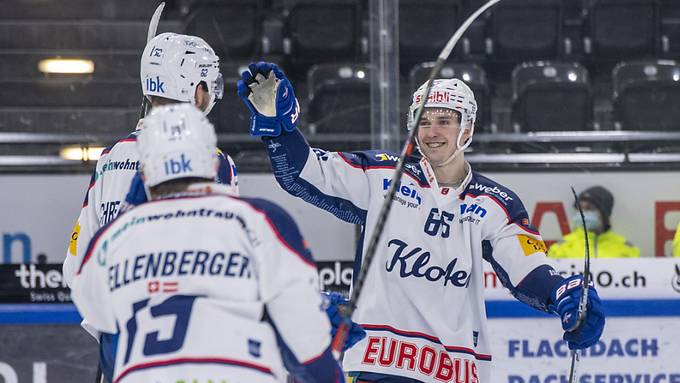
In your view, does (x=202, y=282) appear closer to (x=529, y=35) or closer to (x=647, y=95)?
(x=647, y=95)

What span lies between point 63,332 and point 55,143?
1.06 m

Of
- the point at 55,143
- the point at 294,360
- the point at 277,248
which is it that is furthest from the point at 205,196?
the point at 55,143

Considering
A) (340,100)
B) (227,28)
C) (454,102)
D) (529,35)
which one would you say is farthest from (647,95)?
(454,102)

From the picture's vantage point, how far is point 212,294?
6.62 ft

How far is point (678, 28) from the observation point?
5.55 meters

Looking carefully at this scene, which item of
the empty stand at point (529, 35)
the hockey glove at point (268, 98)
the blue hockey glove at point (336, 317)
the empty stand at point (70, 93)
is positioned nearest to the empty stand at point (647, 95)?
the empty stand at point (529, 35)

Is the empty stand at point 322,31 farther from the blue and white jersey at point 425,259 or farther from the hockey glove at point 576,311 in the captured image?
the hockey glove at point 576,311

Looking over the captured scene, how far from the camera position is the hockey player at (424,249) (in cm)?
303

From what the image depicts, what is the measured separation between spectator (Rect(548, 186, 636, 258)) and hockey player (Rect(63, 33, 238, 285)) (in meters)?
2.41

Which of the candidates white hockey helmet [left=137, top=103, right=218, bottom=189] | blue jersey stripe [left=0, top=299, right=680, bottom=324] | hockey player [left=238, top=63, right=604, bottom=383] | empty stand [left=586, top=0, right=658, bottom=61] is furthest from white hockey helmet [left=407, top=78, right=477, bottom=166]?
empty stand [left=586, top=0, right=658, bottom=61]

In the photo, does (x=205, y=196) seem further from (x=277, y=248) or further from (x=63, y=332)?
(x=63, y=332)

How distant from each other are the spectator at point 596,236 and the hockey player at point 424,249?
6.41 feet

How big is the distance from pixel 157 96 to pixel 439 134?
76 cm

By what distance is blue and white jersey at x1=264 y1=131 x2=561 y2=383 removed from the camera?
10.0 ft
